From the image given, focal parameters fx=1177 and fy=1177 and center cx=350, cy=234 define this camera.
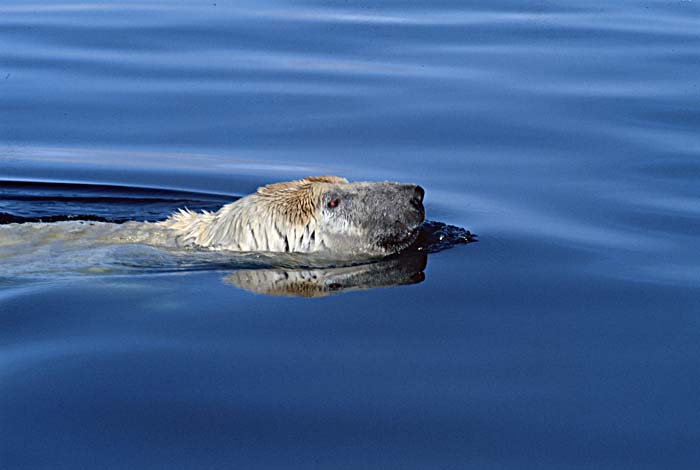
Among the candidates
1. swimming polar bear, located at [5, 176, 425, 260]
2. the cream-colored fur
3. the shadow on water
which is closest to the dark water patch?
the shadow on water

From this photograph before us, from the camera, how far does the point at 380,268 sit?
8219 mm

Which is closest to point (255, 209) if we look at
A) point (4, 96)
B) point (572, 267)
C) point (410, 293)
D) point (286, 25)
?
point (410, 293)

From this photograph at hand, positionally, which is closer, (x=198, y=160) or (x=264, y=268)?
(x=264, y=268)

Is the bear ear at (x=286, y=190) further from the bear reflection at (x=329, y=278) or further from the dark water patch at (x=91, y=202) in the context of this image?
the dark water patch at (x=91, y=202)

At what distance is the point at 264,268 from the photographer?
8.16 meters

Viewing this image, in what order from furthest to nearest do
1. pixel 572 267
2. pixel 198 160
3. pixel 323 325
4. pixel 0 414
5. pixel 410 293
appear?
pixel 198 160 → pixel 572 267 → pixel 410 293 → pixel 323 325 → pixel 0 414

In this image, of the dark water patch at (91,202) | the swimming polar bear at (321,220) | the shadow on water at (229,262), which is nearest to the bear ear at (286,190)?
the swimming polar bear at (321,220)

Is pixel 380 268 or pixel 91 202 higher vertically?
pixel 91 202

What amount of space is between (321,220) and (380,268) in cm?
64

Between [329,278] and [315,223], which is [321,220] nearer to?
[315,223]

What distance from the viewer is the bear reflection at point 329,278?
7.61 metres

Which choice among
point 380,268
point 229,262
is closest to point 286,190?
point 229,262

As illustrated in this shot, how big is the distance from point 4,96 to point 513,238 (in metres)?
6.86

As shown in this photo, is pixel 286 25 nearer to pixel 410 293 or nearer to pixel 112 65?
pixel 112 65
